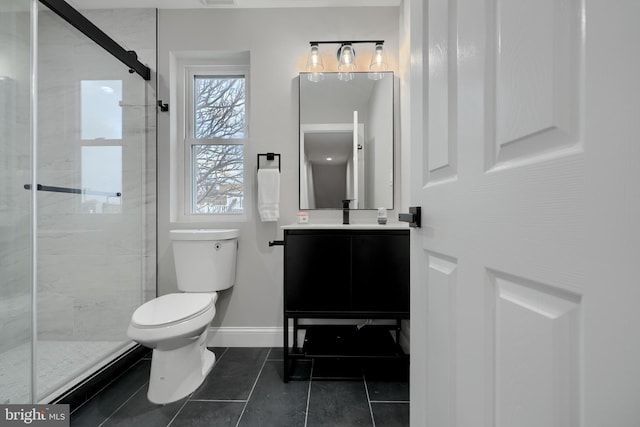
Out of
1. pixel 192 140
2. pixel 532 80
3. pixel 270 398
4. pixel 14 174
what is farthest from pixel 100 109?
pixel 532 80

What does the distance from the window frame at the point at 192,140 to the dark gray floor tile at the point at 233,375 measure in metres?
0.93

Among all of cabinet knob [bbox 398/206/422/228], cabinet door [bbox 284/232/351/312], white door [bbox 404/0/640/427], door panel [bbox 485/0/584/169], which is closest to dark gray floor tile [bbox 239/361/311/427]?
cabinet door [bbox 284/232/351/312]

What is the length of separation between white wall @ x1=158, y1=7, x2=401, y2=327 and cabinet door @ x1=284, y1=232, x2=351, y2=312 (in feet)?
1.41

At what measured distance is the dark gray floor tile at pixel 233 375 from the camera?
1341 millimetres

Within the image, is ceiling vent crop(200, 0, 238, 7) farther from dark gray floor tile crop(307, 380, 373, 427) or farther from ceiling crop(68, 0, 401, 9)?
dark gray floor tile crop(307, 380, 373, 427)

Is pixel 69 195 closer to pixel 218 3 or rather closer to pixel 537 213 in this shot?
pixel 218 3

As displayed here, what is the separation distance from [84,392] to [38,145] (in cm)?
126

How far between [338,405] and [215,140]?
6.20 ft

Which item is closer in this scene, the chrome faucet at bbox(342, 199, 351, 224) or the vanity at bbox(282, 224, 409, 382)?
the vanity at bbox(282, 224, 409, 382)

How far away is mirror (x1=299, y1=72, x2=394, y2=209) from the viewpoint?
1.84m

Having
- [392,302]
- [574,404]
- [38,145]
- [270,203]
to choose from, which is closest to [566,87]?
[574,404]

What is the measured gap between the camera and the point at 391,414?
122cm

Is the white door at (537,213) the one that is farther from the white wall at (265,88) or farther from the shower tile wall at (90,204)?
the shower tile wall at (90,204)

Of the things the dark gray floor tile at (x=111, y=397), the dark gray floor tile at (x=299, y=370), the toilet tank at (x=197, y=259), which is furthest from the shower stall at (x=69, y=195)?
the dark gray floor tile at (x=299, y=370)
